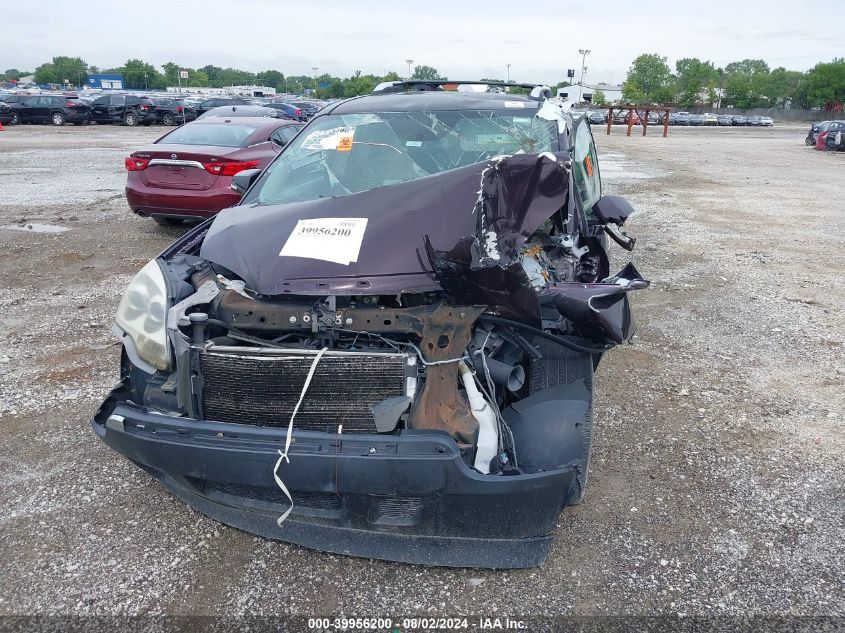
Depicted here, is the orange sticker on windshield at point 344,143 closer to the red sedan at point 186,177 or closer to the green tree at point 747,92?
the red sedan at point 186,177

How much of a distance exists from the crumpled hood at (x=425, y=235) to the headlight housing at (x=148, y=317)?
0.28m

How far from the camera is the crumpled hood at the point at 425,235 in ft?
8.88

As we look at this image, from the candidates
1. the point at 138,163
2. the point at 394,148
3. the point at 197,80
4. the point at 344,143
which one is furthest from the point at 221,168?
the point at 197,80

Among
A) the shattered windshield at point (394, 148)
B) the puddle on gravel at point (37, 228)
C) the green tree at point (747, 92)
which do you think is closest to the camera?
the shattered windshield at point (394, 148)

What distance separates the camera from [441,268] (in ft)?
8.86

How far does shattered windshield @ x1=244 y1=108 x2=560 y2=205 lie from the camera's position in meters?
3.86

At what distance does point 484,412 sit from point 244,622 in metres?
1.20

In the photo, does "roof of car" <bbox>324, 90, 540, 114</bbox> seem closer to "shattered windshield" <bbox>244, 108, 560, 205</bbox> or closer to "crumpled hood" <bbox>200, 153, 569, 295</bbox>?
"shattered windshield" <bbox>244, 108, 560, 205</bbox>

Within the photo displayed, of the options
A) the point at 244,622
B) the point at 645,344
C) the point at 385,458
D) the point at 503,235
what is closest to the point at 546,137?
the point at 503,235

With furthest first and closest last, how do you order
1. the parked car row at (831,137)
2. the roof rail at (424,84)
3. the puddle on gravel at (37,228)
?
the parked car row at (831,137) → the puddle on gravel at (37,228) → the roof rail at (424,84)

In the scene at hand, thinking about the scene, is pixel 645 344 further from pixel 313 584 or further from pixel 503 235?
pixel 313 584

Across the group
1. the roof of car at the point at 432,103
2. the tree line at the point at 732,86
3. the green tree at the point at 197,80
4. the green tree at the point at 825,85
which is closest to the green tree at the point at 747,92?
the tree line at the point at 732,86

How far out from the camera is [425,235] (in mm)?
2822

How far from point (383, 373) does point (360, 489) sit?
0.44 metres
